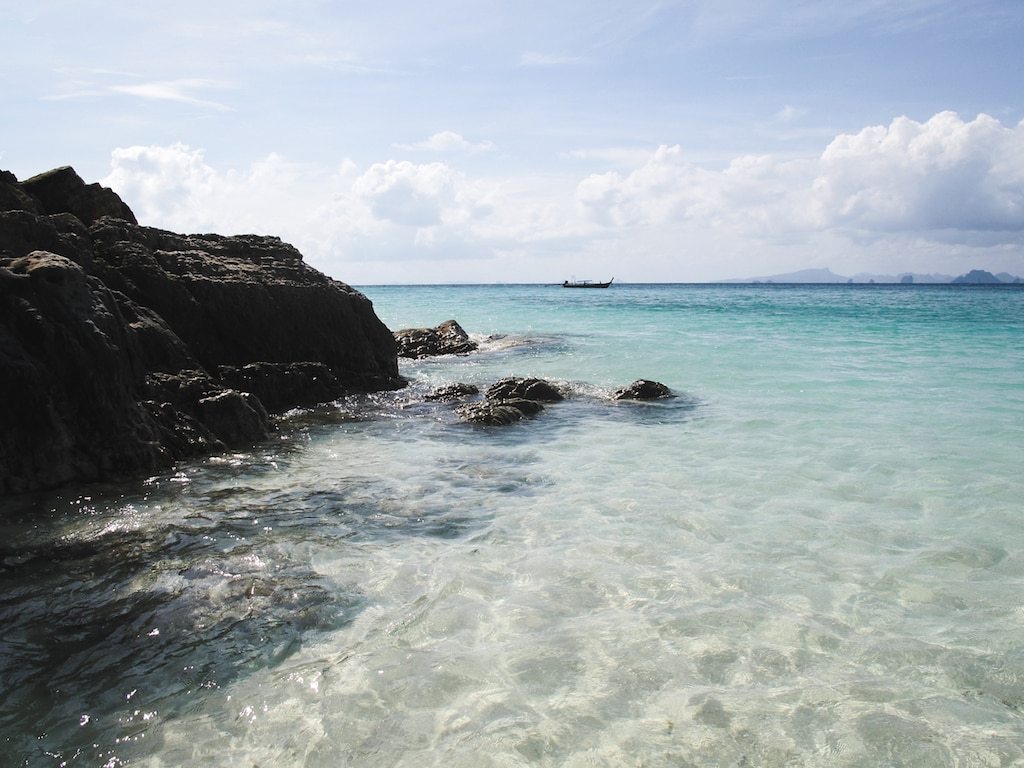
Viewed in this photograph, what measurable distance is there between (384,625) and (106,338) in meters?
5.54

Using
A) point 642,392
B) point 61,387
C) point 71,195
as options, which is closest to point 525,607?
point 61,387

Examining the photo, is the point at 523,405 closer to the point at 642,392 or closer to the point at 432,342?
the point at 642,392

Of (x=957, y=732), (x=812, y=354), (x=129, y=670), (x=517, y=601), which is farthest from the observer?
(x=812, y=354)

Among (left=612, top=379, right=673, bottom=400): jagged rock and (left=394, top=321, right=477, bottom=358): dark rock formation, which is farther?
(left=394, top=321, right=477, bottom=358): dark rock formation

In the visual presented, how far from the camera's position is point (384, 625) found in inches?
194

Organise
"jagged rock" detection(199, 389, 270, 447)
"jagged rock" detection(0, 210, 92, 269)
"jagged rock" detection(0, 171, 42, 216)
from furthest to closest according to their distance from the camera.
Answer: "jagged rock" detection(0, 171, 42, 216), "jagged rock" detection(199, 389, 270, 447), "jagged rock" detection(0, 210, 92, 269)

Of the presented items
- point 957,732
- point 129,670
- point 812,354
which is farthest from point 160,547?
point 812,354

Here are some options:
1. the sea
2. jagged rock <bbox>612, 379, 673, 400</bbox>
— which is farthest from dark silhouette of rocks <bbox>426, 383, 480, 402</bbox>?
the sea

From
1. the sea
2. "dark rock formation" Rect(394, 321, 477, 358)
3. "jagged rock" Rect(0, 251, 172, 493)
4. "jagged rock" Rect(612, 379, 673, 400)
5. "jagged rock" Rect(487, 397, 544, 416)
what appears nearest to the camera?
the sea

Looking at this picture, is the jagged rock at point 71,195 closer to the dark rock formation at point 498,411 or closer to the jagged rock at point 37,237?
the jagged rock at point 37,237

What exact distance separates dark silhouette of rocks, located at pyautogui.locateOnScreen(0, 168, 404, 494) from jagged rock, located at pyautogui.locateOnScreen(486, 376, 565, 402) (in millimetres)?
2669

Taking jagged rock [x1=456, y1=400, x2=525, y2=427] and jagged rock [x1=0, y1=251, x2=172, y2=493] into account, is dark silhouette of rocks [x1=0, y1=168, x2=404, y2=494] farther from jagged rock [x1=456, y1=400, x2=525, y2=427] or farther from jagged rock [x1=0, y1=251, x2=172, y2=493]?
jagged rock [x1=456, y1=400, x2=525, y2=427]

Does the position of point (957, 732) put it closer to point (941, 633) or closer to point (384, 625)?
point (941, 633)

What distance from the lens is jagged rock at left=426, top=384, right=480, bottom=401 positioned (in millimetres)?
14272
